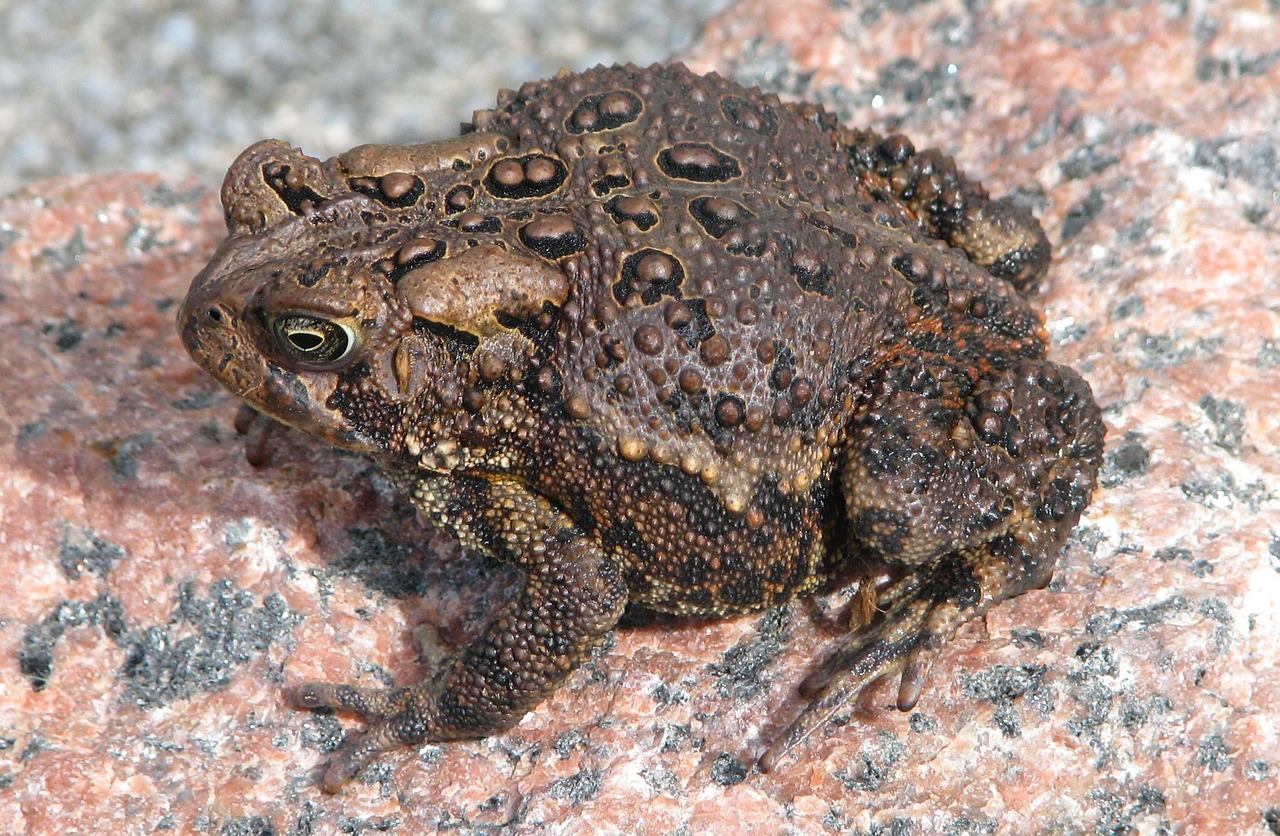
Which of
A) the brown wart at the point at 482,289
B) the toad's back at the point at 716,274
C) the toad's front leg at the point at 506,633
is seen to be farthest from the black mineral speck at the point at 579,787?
the brown wart at the point at 482,289

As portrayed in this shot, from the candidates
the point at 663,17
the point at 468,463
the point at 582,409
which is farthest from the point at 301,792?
the point at 663,17

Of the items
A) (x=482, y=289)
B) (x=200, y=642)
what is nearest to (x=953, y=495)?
(x=482, y=289)

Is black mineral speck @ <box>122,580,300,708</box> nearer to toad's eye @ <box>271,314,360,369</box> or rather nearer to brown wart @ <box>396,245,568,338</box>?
toad's eye @ <box>271,314,360,369</box>

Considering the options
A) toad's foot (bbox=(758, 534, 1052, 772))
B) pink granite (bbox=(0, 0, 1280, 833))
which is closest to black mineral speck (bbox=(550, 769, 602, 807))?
pink granite (bbox=(0, 0, 1280, 833))

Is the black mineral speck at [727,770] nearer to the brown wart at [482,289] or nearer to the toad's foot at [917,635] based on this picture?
the toad's foot at [917,635]

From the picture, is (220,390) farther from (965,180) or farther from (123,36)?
(123,36)
